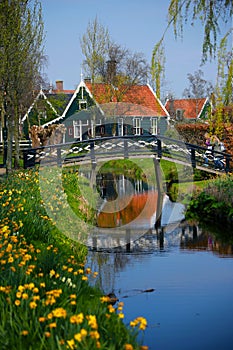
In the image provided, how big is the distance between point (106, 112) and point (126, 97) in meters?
2.08

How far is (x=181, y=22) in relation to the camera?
680cm

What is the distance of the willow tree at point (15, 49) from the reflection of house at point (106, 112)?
16.8m

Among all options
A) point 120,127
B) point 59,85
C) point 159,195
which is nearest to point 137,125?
point 120,127

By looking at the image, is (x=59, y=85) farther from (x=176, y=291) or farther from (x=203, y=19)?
(x=203, y=19)

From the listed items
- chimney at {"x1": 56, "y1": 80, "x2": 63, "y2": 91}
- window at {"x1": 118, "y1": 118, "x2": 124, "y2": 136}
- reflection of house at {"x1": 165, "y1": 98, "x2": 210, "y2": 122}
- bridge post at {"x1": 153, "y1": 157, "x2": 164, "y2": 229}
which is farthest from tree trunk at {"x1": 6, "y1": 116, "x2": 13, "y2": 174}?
chimney at {"x1": 56, "y1": 80, "x2": 63, "y2": 91}

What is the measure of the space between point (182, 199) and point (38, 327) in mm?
14757

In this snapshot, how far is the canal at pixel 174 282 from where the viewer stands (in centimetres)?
664

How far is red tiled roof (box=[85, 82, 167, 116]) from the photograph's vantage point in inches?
1483

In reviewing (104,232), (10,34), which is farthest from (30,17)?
(104,232)

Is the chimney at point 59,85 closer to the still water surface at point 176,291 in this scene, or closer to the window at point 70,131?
the window at point 70,131

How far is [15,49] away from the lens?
18141 mm

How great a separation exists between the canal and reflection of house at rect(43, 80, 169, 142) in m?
24.9


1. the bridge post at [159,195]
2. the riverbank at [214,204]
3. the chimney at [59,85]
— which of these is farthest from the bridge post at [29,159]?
the chimney at [59,85]

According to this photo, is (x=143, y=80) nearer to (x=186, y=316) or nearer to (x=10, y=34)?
(x=10, y=34)
